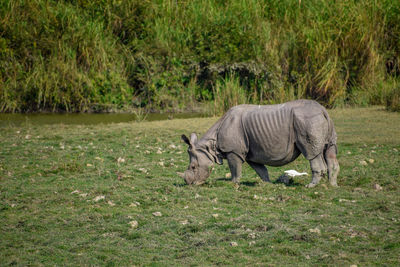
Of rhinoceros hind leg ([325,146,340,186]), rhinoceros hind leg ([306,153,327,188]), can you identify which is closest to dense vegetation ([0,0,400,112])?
rhinoceros hind leg ([325,146,340,186])

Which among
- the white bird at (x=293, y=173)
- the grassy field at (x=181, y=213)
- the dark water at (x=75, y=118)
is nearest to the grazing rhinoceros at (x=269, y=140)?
the grassy field at (x=181, y=213)

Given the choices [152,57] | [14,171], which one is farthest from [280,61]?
[14,171]

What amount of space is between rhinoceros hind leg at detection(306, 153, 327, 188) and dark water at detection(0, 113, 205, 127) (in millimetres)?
8818

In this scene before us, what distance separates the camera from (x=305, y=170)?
367 inches

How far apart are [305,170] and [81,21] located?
12.2 meters

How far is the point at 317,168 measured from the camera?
25.6 feet

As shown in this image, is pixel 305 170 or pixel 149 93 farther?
pixel 149 93

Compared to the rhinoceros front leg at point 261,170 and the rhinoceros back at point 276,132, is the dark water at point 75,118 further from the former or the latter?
the rhinoceros back at point 276,132

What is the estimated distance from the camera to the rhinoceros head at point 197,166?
8.19 metres

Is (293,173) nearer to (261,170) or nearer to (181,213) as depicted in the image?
(261,170)

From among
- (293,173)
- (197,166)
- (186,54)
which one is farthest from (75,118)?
(293,173)

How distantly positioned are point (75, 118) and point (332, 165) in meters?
10.8

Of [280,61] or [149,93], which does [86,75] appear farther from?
[280,61]

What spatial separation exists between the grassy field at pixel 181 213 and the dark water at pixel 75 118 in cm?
493
